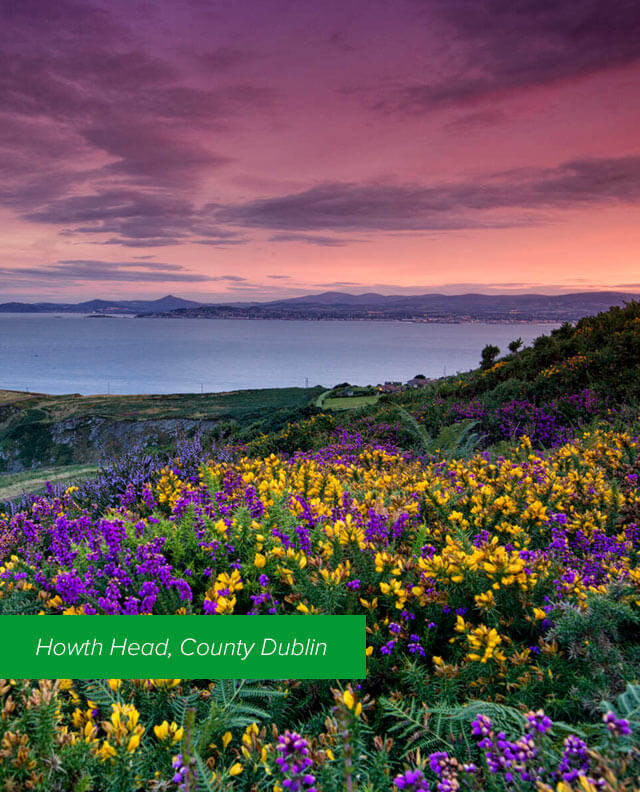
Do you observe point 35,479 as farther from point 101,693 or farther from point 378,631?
point 378,631

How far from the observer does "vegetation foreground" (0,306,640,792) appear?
1.71 meters

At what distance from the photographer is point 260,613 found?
9.36 feet

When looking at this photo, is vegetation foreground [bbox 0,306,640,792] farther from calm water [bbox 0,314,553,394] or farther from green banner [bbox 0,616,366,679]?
calm water [bbox 0,314,553,394]

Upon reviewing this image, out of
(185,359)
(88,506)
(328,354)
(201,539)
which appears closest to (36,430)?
(88,506)

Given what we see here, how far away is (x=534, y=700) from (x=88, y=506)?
5.72 m

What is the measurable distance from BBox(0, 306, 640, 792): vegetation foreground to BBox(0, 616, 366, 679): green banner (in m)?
0.08

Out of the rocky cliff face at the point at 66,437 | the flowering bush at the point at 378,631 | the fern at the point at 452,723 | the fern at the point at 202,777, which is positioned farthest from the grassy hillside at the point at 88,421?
the fern at the point at 202,777

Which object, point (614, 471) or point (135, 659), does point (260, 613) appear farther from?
point (614, 471)

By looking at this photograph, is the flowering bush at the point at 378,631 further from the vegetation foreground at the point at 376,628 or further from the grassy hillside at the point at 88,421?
the grassy hillside at the point at 88,421

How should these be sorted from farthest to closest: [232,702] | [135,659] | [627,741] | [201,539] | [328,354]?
[328,354] < [201,539] < [135,659] < [232,702] < [627,741]

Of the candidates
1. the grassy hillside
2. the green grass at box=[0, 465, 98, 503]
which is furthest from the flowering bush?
the grassy hillside

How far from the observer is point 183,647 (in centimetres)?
255

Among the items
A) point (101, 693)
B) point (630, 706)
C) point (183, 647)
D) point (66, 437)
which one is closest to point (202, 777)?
point (101, 693)

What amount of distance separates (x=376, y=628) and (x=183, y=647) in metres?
1.02
